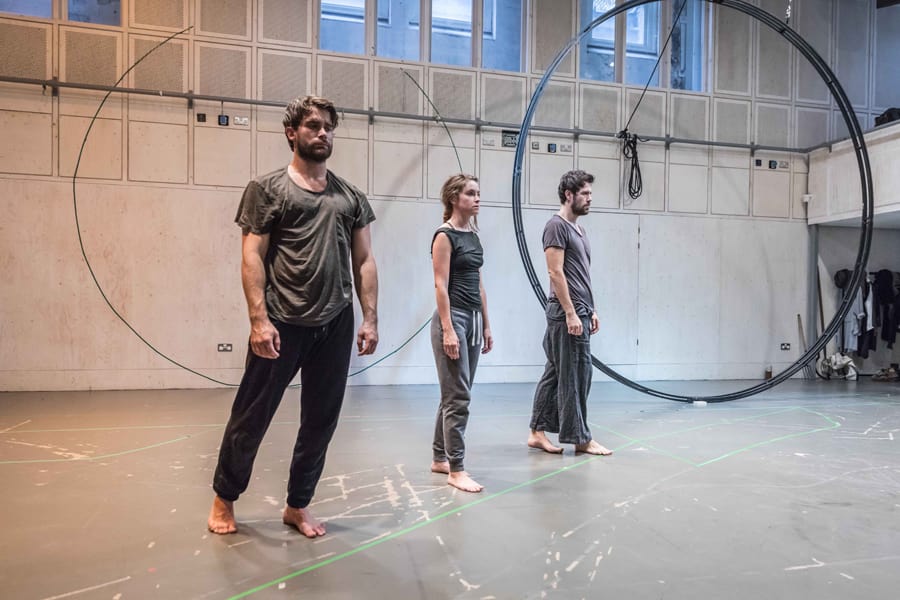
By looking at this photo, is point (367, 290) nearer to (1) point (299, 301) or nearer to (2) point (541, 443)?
(1) point (299, 301)

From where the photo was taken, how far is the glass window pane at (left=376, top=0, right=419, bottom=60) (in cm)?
656

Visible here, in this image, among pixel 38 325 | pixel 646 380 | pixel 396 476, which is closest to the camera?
pixel 396 476

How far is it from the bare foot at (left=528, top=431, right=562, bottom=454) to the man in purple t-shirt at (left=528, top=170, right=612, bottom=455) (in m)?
0.04

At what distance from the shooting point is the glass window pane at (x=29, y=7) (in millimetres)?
5723

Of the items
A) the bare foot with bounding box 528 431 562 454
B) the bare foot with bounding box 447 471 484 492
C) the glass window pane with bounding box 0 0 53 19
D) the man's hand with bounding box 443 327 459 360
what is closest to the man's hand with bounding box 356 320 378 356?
the man's hand with bounding box 443 327 459 360

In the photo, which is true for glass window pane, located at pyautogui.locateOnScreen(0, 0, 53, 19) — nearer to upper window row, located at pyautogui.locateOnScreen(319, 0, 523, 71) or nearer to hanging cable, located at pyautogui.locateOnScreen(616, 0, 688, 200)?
upper window row, located at pyautogui.locateOnScreen(319, 0, 523, 71)

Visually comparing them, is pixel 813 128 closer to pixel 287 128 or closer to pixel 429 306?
pixel 429 306

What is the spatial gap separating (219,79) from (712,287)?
5607 millimetres

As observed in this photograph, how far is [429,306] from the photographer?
649 cm

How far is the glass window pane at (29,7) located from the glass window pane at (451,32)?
11.7ft

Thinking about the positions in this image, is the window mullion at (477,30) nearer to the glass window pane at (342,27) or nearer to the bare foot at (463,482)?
the glass window pane at (342,27)

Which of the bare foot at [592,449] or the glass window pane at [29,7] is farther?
the glass window pane at [29,7]

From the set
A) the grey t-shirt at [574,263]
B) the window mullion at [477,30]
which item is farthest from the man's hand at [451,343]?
the window mullion at [477,30]

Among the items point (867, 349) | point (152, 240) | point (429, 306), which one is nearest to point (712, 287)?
point (867, 349)
